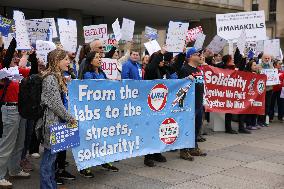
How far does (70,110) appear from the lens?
17.3 feet

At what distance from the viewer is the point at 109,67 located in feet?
24.0

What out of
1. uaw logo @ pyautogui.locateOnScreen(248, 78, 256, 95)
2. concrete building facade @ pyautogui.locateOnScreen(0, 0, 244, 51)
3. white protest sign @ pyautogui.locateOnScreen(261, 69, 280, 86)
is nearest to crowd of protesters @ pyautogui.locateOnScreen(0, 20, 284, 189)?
uaw logo @ pyautogui.locateOnScreen(248, 78, 256, 95)

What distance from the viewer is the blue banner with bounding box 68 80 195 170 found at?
5.46 meters

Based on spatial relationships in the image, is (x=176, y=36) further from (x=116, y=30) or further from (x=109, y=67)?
(x=116, y=30)

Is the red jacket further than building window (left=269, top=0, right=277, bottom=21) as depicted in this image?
No

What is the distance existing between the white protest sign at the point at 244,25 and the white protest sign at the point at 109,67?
12.1 feet

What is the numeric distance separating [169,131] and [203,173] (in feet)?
2.90

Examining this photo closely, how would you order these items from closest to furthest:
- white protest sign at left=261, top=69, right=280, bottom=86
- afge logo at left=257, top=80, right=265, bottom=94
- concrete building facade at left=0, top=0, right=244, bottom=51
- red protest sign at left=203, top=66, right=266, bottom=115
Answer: red protest sign at left=203, top=66, right=266, bottom=115 → afge logo at left=257, top=80, right=265, bottom=94 → white protest sign at left=261, top=69, right=280, bottom=86 → concrete building facade at left=0, top=0, right=244, bottom=51

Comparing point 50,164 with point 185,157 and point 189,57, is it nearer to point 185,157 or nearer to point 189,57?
point 185,157

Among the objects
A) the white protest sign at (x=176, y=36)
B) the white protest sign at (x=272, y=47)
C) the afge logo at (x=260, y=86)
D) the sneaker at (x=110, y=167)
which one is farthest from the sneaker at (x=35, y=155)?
the white protest sign at (x=272, y=47)

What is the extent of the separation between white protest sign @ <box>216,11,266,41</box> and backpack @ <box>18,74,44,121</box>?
6147mm

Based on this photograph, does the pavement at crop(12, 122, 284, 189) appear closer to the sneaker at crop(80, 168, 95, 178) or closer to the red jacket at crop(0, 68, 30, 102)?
the sneaker at crop(80, 168, 95, 178)

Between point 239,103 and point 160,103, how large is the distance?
12.6 ft

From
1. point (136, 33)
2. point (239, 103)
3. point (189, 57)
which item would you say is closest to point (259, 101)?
point (239, 103)
